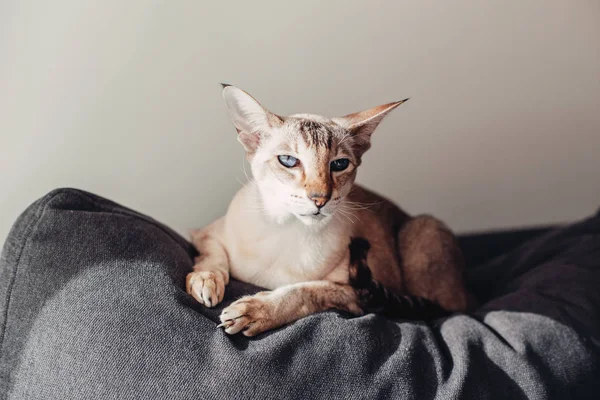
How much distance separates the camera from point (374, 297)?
1185mm

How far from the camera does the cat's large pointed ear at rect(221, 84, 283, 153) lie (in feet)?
3.48

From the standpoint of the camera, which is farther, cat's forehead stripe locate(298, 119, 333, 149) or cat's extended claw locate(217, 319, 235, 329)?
cat's forehead stripe locate(298, 119, 333, 149)

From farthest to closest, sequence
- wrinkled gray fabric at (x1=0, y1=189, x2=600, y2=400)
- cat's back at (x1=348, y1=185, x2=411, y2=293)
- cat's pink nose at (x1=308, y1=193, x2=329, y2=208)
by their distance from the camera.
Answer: cat's back at (x1=348, y1=185, x2=411, y2=293)
cat's pink nose at (x1=308, y1=193, x2=329, y2=208)
wrinkled gray fabric at (x1=0, y1=189, x2=600, y2=400)

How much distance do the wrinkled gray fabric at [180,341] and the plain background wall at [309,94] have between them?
13.4 inches

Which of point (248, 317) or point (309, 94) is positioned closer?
point (248, 317)

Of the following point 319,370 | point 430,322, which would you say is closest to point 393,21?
point 430,322

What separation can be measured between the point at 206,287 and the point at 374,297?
14.8 inches

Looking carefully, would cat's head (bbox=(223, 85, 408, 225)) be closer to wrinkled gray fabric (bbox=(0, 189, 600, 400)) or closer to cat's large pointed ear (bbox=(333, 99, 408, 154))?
cat's large pointed ear (bbox=(333, 99, 408, 154))

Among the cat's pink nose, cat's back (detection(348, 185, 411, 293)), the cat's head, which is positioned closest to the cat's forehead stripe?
the cat's head

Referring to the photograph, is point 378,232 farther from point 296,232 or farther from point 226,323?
point 226,323

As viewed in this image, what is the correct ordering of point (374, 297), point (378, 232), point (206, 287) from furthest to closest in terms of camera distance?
point (378, 232) → point (374, 297) → point (206, 287)

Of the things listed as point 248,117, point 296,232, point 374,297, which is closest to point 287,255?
point 296,232

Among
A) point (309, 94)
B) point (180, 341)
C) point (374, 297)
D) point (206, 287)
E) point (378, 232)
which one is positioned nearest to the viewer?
point (180, 341)

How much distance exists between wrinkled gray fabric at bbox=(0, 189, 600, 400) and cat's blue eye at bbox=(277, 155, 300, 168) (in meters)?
0.28
